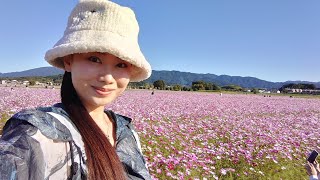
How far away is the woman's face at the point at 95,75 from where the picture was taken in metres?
1.42

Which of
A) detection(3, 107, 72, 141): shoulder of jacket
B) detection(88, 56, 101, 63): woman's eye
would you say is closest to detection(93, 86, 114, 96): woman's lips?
detection(88, 56, 101, 63): woman's eye

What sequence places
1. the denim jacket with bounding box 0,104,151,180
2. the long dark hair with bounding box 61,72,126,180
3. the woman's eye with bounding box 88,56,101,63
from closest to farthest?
the denim jacket with bounding box 0,104,151,180 < the long dark hair with bounding box 61,72,126,180 < the woman's eye with bounding box 88,56,101,63

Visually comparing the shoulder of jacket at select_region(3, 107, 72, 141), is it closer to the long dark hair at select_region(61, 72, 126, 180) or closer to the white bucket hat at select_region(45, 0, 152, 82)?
the long dark hair at select_region(61, 72, 126, 180)

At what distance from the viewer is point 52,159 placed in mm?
1141

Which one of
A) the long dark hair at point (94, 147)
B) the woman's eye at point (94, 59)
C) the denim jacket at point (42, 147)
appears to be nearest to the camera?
the denim jacket at point (42, 147)

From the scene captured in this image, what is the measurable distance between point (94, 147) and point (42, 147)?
24cm

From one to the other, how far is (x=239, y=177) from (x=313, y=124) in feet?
26.6

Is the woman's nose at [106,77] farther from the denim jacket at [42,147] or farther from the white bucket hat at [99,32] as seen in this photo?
the denim jacket at [42,147]

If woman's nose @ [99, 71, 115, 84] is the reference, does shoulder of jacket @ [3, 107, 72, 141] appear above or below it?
below

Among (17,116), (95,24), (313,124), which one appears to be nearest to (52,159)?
(17,116)

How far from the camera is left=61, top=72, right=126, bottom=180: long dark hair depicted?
1280 millimetres

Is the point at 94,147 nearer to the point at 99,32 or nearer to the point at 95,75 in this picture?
the point at 95,75

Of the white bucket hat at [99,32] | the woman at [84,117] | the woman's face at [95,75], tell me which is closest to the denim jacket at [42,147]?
the woman at [84,117]

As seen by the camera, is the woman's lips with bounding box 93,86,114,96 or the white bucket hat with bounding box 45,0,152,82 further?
the woman's lips with bounding box 93,86,114,96
